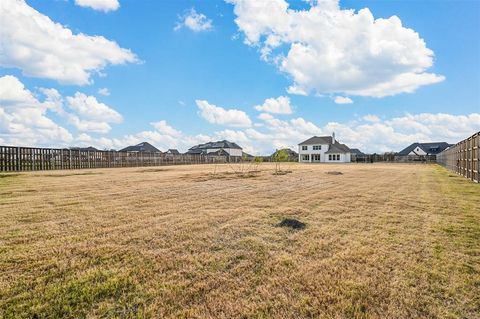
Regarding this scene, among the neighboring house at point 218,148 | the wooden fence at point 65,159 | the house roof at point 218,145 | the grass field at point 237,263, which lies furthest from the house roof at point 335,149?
the grass field at point 237,263

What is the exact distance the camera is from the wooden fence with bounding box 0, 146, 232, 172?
58.2 ft

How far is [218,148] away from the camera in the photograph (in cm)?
7544

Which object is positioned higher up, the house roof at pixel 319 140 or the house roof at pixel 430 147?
the house roof at pixel 319 140

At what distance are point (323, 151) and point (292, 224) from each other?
172ft

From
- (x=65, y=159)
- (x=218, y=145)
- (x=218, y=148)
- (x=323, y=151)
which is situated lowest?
(x=65, y=159)

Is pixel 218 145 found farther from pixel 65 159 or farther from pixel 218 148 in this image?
pixel 65 159

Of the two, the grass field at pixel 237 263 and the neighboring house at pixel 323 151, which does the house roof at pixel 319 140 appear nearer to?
the neighboring house at pixel 323 151

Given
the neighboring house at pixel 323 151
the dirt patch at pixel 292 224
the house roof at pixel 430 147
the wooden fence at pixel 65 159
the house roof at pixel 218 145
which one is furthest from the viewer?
the house roof at pixel 218 145

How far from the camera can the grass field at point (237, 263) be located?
7.23 ft

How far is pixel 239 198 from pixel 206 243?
349 cm

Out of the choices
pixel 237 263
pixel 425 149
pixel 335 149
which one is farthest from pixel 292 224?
pixel 425 149

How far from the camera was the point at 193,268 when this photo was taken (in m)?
2.88

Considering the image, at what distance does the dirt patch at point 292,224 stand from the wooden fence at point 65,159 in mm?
20158

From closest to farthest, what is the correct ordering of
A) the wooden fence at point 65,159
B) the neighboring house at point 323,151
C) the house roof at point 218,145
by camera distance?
1. the wooden fence at point 65,159
2. the neighboring house at point 323,151
3. the house roof at point 218,145
